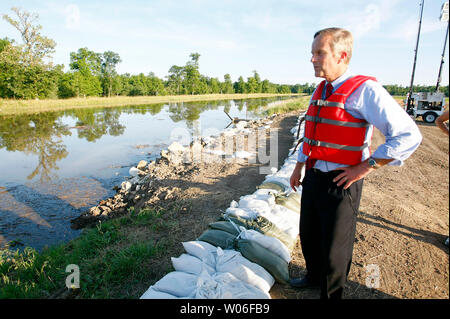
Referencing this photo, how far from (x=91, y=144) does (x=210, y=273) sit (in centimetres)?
1056

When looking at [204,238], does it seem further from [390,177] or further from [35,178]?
[35,178]

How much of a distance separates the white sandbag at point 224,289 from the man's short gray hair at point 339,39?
1.71 m

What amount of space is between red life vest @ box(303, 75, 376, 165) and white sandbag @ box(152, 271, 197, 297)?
1333 millimetres

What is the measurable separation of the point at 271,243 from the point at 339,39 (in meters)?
1.69

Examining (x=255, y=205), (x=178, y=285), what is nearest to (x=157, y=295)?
(x=178, y=285)

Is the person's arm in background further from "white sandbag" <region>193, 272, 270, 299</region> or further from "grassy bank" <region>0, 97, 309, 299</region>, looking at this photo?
"grassy bank" <region>0, 97, 309, 299</region>

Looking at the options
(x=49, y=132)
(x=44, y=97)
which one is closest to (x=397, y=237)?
(x=49, y=132)

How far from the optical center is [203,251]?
2.17 m

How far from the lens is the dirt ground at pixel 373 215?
2.13 meters

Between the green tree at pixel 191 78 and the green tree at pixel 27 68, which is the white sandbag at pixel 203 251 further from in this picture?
the green tree at pixel 191 78

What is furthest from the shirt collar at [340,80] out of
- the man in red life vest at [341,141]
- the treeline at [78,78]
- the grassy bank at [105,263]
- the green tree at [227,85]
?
the green tree at [227,85]

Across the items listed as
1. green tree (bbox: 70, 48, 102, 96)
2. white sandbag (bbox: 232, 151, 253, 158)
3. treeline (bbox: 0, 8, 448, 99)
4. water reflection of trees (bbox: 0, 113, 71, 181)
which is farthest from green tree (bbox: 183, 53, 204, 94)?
white sandbag (bbox: 232, 151, 253, 158)

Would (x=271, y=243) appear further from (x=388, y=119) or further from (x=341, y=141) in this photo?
(x=388, y=119)

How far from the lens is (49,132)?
1246 cm
